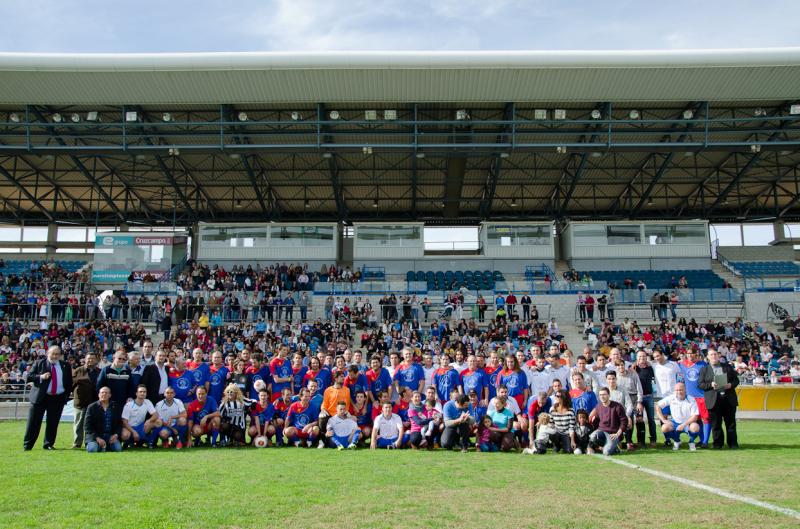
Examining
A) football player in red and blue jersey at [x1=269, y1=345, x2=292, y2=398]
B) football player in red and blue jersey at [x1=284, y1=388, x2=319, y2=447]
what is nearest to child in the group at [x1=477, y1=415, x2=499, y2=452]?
football player in red and blue jersey at [x1=284, y1=388, x2=319, y2=447]

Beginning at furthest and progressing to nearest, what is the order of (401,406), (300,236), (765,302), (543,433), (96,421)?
(300,236) → (765,302) → (401,406) → (543,433) → (96,421)

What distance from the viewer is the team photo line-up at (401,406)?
10602 mm

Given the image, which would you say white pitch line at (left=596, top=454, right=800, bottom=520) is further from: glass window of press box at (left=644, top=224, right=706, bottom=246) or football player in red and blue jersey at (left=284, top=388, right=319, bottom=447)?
glass window of press box at (left=644, top=224, right=706, bottom=246)

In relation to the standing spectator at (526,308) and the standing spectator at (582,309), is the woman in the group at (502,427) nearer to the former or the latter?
the standing spectator at (526,308)

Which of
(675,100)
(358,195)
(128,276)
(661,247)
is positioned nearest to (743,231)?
(661,247)

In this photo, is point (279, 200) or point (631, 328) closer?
point (631, 328)

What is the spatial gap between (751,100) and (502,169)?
495 inches

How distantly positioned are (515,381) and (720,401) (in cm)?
339

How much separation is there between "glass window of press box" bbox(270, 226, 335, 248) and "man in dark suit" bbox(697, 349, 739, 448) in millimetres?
29511

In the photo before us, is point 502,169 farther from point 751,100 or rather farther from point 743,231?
point 743,231

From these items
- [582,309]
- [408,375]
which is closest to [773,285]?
[582,309]

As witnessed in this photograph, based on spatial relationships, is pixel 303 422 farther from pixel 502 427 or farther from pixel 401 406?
pixel 502 427

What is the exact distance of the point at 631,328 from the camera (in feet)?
90.9

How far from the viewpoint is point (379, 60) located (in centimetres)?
2733
